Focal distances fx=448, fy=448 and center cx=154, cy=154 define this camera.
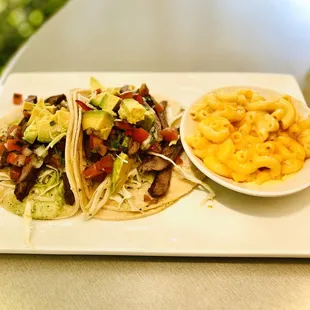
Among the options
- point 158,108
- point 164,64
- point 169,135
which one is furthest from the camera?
point 164,64

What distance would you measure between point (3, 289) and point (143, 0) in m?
3.07

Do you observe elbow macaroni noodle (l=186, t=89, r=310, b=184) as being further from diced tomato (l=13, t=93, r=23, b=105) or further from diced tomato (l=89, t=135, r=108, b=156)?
diced tomato (l=13, t=93, r=23, b=105)

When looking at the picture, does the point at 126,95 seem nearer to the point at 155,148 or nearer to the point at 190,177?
the point at 155,148

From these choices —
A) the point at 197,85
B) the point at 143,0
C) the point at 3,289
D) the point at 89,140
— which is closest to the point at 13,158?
the point at 89,140

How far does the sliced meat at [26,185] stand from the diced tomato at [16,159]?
6 cm

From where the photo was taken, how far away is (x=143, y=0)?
412 cm

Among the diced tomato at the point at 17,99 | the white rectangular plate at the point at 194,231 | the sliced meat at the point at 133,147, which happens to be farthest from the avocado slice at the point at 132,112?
the diced tomato at the point at 17,99

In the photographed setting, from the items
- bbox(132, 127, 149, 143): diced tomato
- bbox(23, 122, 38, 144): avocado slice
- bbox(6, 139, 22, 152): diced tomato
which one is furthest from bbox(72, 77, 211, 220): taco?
bbox(6, 139, 22, 152): diced tomato

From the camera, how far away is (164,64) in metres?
3.34

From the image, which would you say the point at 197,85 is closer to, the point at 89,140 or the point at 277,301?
the point at 89,140

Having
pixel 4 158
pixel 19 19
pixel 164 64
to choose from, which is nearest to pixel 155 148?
pixel 4 158

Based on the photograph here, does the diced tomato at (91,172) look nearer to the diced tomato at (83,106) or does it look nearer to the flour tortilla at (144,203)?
the flour tortilla at (144,203)

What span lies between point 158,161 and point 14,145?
28.1 inches

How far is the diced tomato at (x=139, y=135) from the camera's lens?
7.06 ft
